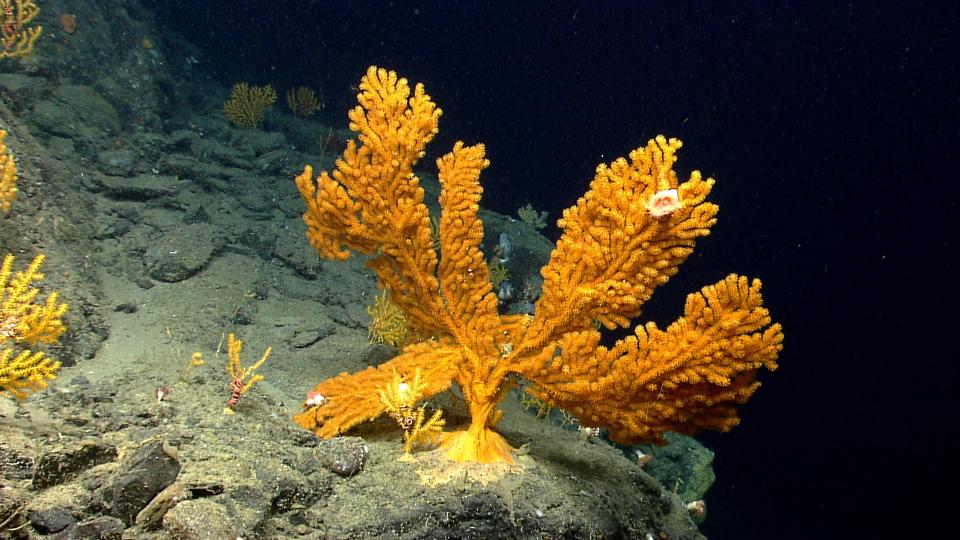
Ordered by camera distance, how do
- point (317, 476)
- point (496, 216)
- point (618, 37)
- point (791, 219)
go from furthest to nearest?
point (618, 37), point (791, 219), point (496, 216), point (317, 476)

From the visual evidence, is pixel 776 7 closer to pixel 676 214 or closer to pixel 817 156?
pixel 817 156

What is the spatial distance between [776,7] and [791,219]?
48.5ft

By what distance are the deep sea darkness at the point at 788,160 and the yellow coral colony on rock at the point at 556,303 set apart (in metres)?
20.9

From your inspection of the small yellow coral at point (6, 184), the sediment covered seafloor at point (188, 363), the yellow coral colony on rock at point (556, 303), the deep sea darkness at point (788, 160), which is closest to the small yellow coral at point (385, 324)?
the sediment covered seafloor at point (188, 363)

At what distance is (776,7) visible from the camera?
1262 inches

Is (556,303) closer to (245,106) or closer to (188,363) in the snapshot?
(188,363)

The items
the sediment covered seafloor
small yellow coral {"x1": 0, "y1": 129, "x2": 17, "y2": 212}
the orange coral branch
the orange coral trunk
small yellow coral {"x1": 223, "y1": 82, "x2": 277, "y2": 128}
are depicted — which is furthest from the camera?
small yellow coral {"x1": 223, "y1": 82, "x2": 277, "y2": 128}

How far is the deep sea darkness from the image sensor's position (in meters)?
24.2

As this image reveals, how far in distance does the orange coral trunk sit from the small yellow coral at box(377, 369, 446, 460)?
0.46 feet

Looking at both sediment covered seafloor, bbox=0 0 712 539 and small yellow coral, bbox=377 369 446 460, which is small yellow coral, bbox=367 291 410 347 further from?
small yellow coral, bbox=377 369 446 460

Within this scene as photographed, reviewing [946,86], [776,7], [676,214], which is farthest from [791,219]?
[676,214]

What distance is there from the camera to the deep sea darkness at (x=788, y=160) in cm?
2423

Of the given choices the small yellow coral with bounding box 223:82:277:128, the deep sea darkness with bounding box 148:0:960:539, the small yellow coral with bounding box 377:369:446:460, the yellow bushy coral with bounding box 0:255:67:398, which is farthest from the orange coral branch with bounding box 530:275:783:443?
the deep sea darkness with bounding box 148:0:960:539

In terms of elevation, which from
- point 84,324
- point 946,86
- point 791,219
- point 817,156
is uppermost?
point 946,86
